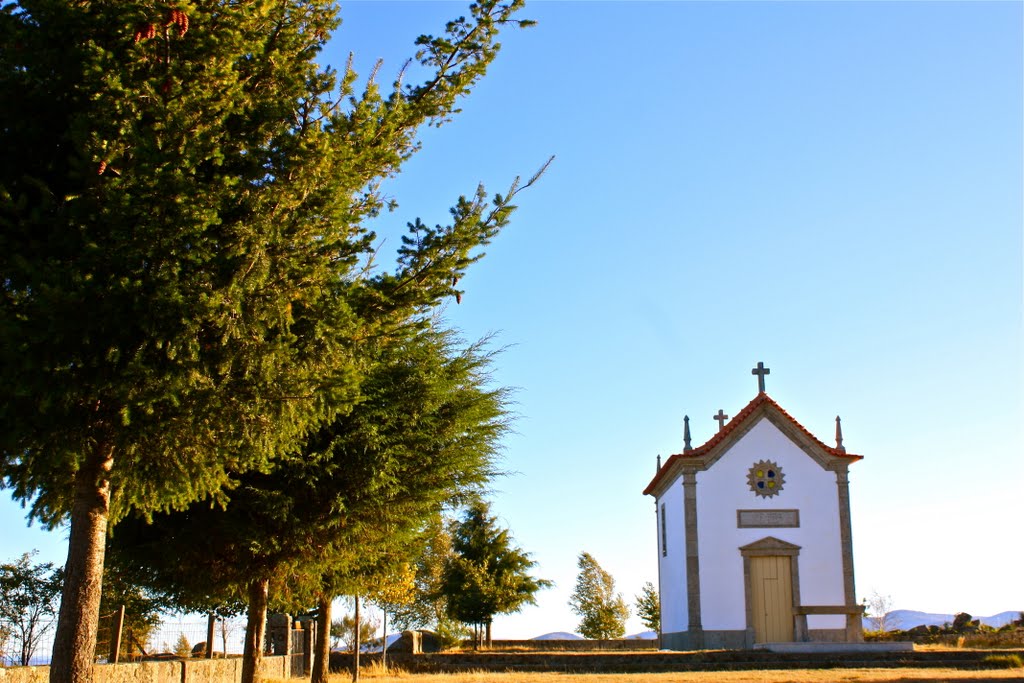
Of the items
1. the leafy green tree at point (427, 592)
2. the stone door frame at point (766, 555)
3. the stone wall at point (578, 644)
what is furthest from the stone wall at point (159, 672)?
the leafy green tree at point (427, 592)

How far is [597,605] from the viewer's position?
157 ft

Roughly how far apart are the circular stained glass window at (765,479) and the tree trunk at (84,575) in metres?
25.5

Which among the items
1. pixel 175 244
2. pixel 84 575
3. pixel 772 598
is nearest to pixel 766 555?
pixel 772 598

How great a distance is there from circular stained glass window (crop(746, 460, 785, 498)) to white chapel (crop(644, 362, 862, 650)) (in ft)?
0.11

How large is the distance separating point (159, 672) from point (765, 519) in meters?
20.9

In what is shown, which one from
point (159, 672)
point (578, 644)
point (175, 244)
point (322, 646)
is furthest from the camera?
point (578, 644)

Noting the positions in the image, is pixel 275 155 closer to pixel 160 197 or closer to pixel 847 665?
pixel 160 197

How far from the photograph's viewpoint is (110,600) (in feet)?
76.2

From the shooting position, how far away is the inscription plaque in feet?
101

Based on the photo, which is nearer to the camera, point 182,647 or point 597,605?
point 182,647

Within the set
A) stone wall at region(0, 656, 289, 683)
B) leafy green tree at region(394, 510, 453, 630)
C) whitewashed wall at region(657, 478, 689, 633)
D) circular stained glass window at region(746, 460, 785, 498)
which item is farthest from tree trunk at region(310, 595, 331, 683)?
leafy green tree at region(394, 510, 453, 630)

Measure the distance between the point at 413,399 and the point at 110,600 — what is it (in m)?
15.2

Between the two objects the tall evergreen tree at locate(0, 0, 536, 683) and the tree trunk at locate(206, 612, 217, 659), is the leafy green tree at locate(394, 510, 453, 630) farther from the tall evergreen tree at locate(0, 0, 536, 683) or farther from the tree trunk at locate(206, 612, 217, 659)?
the tall evergreen tree at locate(0, 0, 536, 683)

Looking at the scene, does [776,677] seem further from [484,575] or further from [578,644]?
[484,575]
